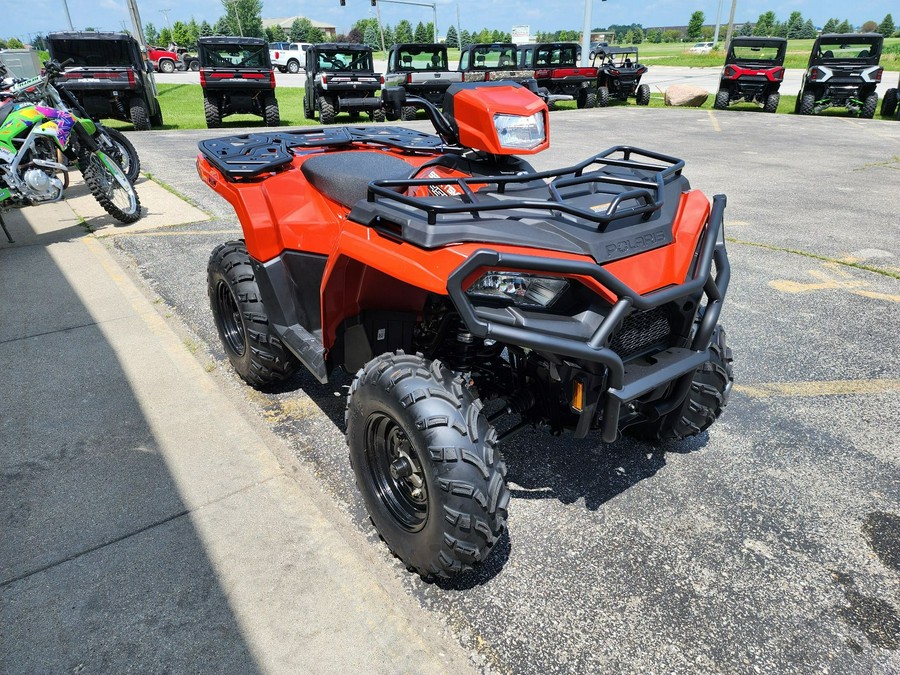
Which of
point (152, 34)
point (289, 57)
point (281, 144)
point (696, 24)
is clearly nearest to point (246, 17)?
point (152, 34)

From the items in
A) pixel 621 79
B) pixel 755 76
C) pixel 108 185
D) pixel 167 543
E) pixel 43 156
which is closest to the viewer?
pixel 167 543

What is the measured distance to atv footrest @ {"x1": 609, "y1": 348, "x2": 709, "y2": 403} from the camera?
6.39 ft

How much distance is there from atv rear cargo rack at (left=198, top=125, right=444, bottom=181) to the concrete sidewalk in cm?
125

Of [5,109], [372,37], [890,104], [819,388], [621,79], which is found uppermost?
[5,109]

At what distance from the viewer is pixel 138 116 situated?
14.0 meters

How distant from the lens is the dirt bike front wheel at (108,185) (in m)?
6.54

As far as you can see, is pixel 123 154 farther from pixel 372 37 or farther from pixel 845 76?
pixel 372 37

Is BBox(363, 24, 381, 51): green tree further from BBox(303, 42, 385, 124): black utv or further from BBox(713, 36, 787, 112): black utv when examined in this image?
BBox(303, 42, 385, 124): black utv

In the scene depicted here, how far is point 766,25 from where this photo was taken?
10819 centimetres

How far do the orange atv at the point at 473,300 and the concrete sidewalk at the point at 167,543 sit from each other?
27 centimetres

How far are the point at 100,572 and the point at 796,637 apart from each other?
2.37 m

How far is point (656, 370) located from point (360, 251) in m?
1.06

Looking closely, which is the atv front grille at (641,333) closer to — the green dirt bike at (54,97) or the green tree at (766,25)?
the green dirt bike at (54,97)

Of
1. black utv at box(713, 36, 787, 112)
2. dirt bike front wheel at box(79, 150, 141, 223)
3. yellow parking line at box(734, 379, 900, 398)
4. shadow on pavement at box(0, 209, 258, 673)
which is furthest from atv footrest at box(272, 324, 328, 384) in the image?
black utv at box(713, 36, 787, 112)
